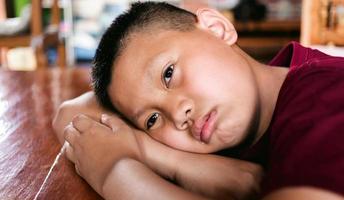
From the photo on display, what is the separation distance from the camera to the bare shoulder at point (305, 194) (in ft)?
1.44

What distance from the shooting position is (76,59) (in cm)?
409

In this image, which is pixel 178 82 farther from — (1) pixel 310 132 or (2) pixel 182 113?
(1) pixel 310 132

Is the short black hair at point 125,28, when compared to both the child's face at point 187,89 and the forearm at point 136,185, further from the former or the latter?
the forearm at point 136,185

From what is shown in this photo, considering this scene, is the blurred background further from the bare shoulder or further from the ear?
the bare shoulder

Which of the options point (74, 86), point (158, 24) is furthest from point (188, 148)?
point (74, 86)

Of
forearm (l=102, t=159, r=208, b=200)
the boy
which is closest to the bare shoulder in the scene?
the boy

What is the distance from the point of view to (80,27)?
4.06 metres

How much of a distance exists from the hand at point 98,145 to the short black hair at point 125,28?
8 cm

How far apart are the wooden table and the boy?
0.03 meters

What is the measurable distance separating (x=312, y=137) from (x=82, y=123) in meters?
0.37

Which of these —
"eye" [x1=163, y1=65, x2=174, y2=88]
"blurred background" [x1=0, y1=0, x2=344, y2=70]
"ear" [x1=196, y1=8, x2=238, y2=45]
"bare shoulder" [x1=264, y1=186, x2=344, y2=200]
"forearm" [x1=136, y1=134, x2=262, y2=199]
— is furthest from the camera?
"blurred background" [x1=0, y1=0, x2=344, y2=70]

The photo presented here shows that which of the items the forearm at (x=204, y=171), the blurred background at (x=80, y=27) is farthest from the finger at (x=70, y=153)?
the blurred background at (x=80, y=27)

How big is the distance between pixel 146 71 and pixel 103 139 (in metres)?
0.12

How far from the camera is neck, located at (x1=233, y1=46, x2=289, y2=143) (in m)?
0.73
